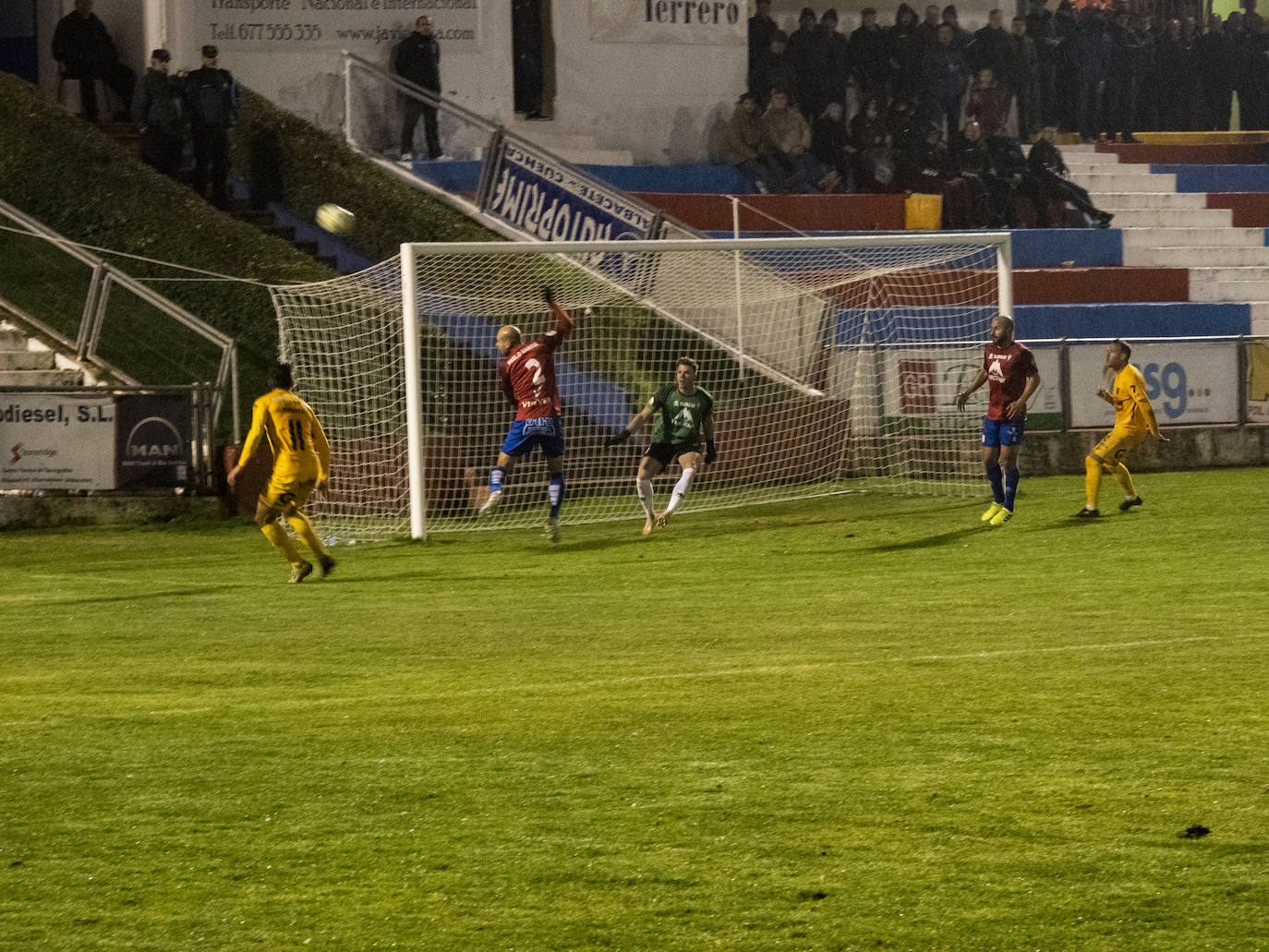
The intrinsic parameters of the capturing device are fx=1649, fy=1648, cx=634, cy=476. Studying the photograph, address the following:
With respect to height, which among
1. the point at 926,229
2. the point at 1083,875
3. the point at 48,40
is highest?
the point at 48,40

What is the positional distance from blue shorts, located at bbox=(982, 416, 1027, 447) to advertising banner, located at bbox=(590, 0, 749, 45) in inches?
477

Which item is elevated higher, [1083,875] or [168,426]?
[168,426]

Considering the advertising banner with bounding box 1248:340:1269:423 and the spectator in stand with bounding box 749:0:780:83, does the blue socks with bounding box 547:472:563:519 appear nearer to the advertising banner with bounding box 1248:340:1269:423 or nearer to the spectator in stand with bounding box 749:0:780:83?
the advertising banner with bounding box 1248:340:1269:423

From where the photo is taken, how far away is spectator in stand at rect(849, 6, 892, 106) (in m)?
24.7

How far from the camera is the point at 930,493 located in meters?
16.9

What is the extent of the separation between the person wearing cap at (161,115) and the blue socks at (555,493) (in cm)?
837

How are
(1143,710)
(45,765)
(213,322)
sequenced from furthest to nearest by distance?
(213,322), (1143,710), (45,765)

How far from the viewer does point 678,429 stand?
571 inches

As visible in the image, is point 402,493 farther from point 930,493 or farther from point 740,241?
point 930,493

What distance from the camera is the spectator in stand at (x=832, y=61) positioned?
80.7ft

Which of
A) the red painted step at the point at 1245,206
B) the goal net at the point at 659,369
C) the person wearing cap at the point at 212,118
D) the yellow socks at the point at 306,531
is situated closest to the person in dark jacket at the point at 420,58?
the person wearing cap at the point at 212,118

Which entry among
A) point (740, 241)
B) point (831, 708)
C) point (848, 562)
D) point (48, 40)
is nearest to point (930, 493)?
point (740, 241)

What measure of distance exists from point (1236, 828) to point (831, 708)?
2129 millimetres

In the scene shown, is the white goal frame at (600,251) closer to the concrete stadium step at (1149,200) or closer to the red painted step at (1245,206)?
the concrete stadium step at (1149,200)
